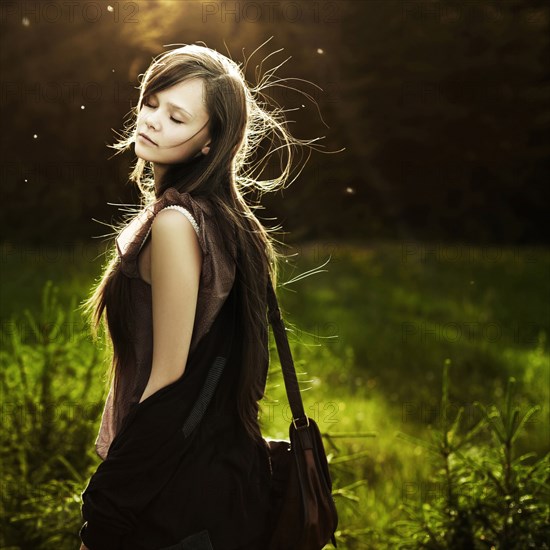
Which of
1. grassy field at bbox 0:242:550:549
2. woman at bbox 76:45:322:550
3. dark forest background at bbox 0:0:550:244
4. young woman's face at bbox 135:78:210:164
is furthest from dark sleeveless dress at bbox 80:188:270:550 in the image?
dark forest background at bbox 0:0:550:244

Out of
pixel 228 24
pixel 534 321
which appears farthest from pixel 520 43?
pixel 534 321

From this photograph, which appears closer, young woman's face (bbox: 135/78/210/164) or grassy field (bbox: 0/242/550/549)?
young woman's face (bbox: 135/78/210/164)

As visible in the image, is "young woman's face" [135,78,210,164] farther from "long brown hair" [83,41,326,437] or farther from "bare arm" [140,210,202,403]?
"bare arm" [140,210,202,403]

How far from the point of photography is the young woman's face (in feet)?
6.27

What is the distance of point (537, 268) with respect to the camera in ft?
29.9

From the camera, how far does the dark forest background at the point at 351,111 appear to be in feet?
30.6

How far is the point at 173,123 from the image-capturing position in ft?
6.30

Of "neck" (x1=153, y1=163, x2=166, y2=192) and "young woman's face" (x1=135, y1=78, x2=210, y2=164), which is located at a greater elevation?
"young woman's face" (x1=135, y1=78, x2=210, y2=164)

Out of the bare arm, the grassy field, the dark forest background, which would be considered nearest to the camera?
the bare arm

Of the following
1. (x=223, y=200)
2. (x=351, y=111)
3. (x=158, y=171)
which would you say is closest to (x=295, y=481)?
(x=223, y=200)

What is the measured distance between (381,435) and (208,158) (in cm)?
283

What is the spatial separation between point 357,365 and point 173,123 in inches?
159

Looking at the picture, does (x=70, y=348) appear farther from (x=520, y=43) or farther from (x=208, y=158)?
(x=520, y=43)

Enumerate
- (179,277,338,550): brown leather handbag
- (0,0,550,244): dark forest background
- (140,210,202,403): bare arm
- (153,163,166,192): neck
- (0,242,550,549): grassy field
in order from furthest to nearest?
1. (0,0,550,244): dark forest background
2. (0,242,550,549): grassy field
3. (153,163,166,192): neck
4. (179,277,338,550): brown leather handbag
5. (140,210,202,403): bare arm
